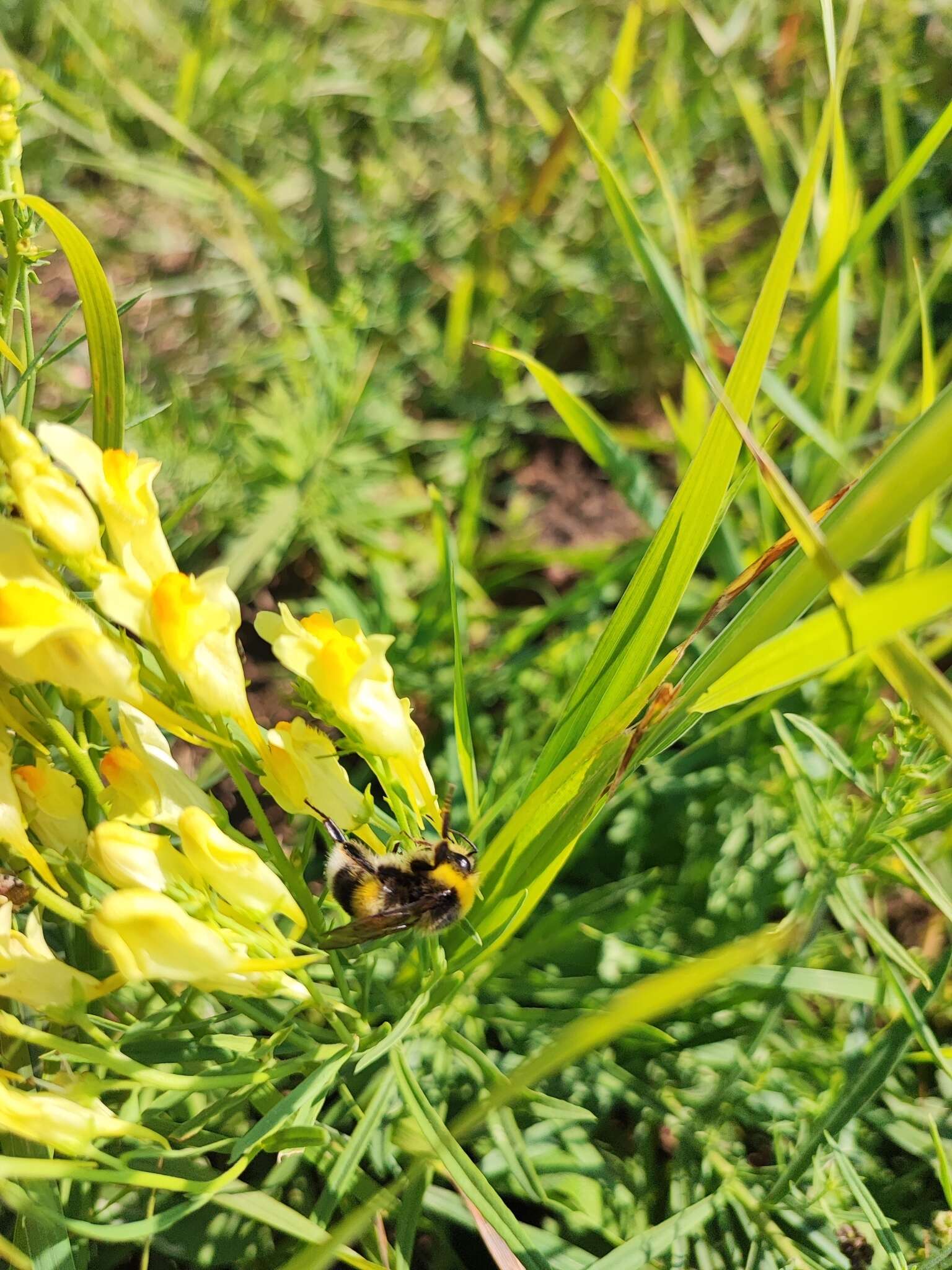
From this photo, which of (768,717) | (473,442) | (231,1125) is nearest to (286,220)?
(473,442)

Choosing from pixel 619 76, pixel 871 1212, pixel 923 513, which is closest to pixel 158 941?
pixel 871 1212

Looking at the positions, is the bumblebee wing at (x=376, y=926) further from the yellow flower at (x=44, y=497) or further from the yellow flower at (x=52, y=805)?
the yellow flower at (x=44, y=497)

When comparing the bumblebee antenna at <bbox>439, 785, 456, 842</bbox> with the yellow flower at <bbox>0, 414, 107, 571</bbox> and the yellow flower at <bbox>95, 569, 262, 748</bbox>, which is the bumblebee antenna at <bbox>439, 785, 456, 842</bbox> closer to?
the yellow flower at <bbox>95, 569, 262, 748</bbox>

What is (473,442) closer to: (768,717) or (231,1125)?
(768,717)

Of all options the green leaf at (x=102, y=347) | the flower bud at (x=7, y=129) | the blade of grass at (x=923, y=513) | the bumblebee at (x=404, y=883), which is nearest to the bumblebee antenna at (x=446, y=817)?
the bumblebee at (x=404, y=883)

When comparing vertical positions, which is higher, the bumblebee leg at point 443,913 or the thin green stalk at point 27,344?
the thin green stalk at point 27,344
